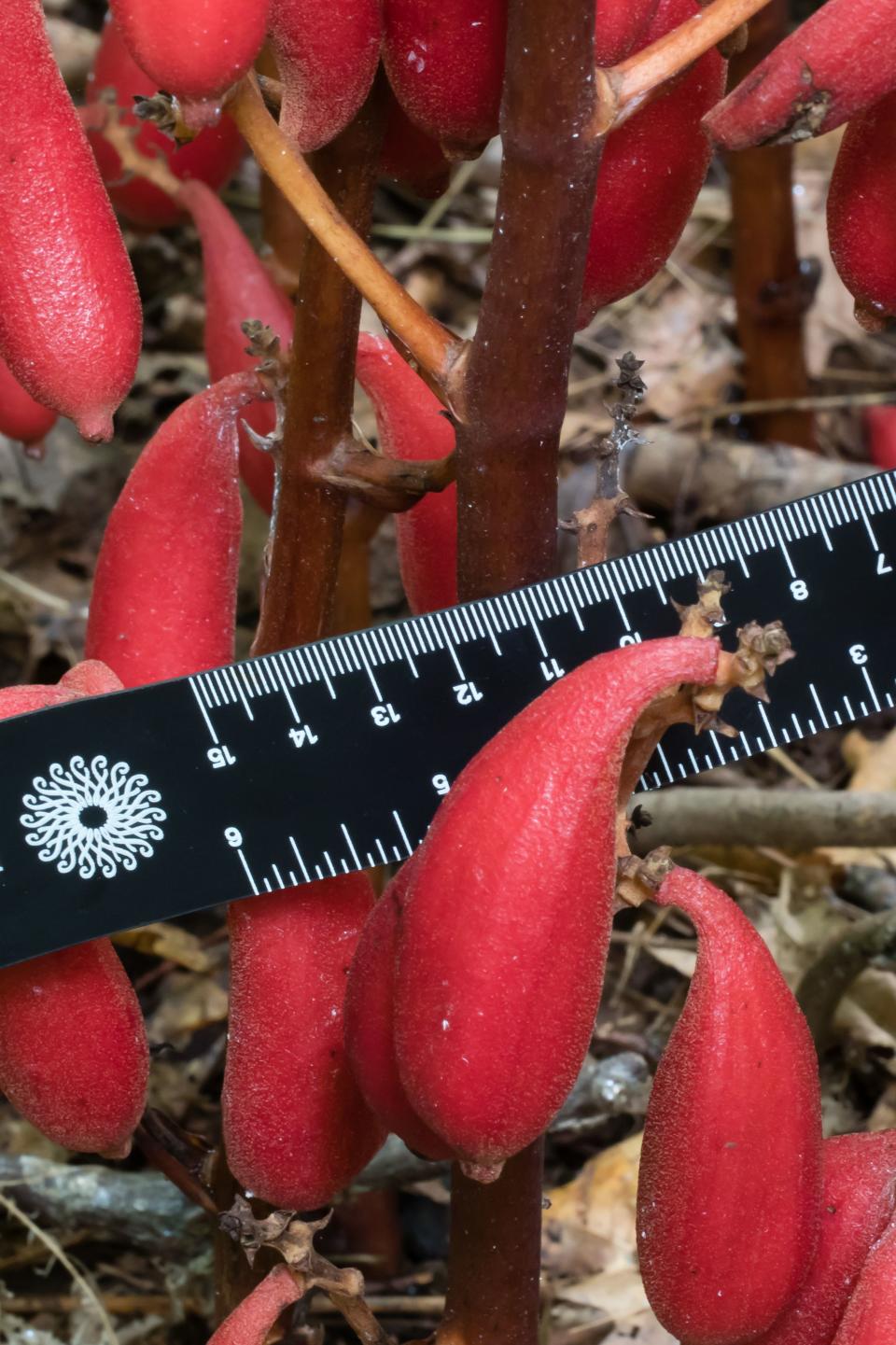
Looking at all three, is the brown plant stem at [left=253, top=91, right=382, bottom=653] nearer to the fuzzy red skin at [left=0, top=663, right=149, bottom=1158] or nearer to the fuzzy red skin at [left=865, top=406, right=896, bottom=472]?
the fuzzy red skin at [left=0, top=663, right=149, bottom=1158]

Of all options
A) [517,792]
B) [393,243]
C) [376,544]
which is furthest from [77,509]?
[517,792]

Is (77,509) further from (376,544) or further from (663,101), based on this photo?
(663,101)

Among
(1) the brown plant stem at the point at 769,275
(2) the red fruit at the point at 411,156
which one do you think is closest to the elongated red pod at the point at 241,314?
(2) the red fruit at the point at 411,156


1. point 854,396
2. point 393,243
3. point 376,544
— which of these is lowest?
point 854,396

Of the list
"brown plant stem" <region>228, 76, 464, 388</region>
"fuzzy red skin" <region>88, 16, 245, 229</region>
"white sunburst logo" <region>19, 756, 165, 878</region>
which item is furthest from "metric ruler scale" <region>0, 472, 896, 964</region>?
"fuzzy red skin" <region>88, 16, 245, 229</region>

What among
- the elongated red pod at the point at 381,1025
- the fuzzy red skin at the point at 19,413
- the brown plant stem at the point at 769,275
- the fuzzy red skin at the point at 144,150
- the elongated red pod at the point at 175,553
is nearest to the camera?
the elongated red pod at the point at 381,1025

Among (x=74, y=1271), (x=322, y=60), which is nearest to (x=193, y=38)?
(x=322, y=60)

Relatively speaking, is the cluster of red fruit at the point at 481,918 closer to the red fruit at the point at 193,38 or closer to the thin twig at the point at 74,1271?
the red fruit at the point at 193,38
